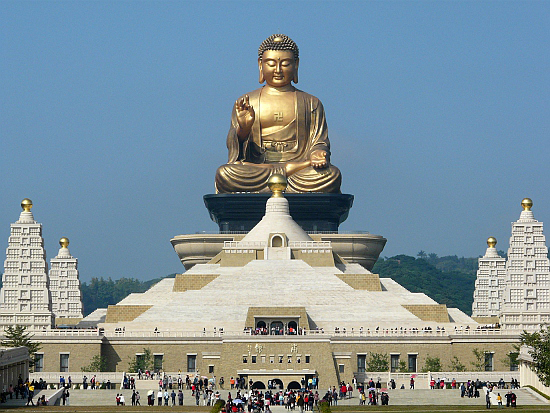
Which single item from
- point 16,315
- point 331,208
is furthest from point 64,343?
point 331,208

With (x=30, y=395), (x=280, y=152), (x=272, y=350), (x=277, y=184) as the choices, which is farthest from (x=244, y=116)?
(x=30, y=395)

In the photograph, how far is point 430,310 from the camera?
201 feet

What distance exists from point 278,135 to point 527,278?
17.7m

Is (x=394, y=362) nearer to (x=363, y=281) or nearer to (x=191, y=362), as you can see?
(x=363, y=281)

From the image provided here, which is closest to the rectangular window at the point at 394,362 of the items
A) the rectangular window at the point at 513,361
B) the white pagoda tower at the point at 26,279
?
the rectangular window at the point at 513,361

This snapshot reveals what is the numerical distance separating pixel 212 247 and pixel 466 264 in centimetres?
11601

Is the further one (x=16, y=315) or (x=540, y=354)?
(x=16, y=315)

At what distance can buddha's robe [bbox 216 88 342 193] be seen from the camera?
250 ft

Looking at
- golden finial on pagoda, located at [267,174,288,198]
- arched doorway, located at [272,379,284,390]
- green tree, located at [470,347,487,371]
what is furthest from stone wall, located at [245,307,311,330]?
golden finial on pagoda, located at [267,174,288,198]

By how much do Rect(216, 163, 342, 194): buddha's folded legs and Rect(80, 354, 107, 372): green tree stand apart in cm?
1955

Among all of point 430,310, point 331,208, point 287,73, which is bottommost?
point 430,310

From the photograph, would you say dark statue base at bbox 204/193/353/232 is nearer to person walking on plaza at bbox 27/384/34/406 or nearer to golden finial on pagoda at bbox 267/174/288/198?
golden finial on pagoda at bbox 267/174/288/198

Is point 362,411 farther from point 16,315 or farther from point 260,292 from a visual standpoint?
point 16,315

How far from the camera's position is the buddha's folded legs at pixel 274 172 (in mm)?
76062
